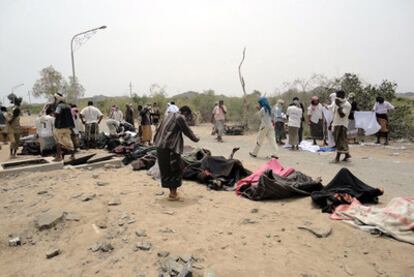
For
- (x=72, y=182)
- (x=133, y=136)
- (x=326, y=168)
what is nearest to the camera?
(x=72, y=182)

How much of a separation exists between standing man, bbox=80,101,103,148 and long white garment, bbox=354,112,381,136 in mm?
9075

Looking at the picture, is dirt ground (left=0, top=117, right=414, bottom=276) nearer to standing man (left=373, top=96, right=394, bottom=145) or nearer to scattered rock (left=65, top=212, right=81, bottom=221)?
scattered rock (left=65, top=212, right=81, bottom=221)

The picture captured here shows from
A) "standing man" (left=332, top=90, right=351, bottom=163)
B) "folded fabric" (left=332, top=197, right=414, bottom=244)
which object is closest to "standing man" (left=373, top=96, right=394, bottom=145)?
"standing man" (left=332, top=90, right=351, bottom=163)

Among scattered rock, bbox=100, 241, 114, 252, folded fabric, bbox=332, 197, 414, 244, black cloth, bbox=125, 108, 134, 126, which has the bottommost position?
scattered rock, bbox=100, 241, 114, 252

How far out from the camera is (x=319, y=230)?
4.22 meters

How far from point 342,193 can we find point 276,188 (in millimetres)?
999

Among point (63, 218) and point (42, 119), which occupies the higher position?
point (42, 119)

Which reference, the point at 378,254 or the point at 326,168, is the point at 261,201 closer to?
the point at 378,254

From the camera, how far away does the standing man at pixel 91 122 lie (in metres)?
11.7

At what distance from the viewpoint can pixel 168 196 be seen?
585 cm

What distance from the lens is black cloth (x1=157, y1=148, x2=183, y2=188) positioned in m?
5.60

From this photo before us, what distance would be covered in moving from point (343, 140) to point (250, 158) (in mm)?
2505

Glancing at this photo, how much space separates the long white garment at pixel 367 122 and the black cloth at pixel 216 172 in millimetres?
7570

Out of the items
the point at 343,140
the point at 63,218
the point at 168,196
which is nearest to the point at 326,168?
the point at 343,140
